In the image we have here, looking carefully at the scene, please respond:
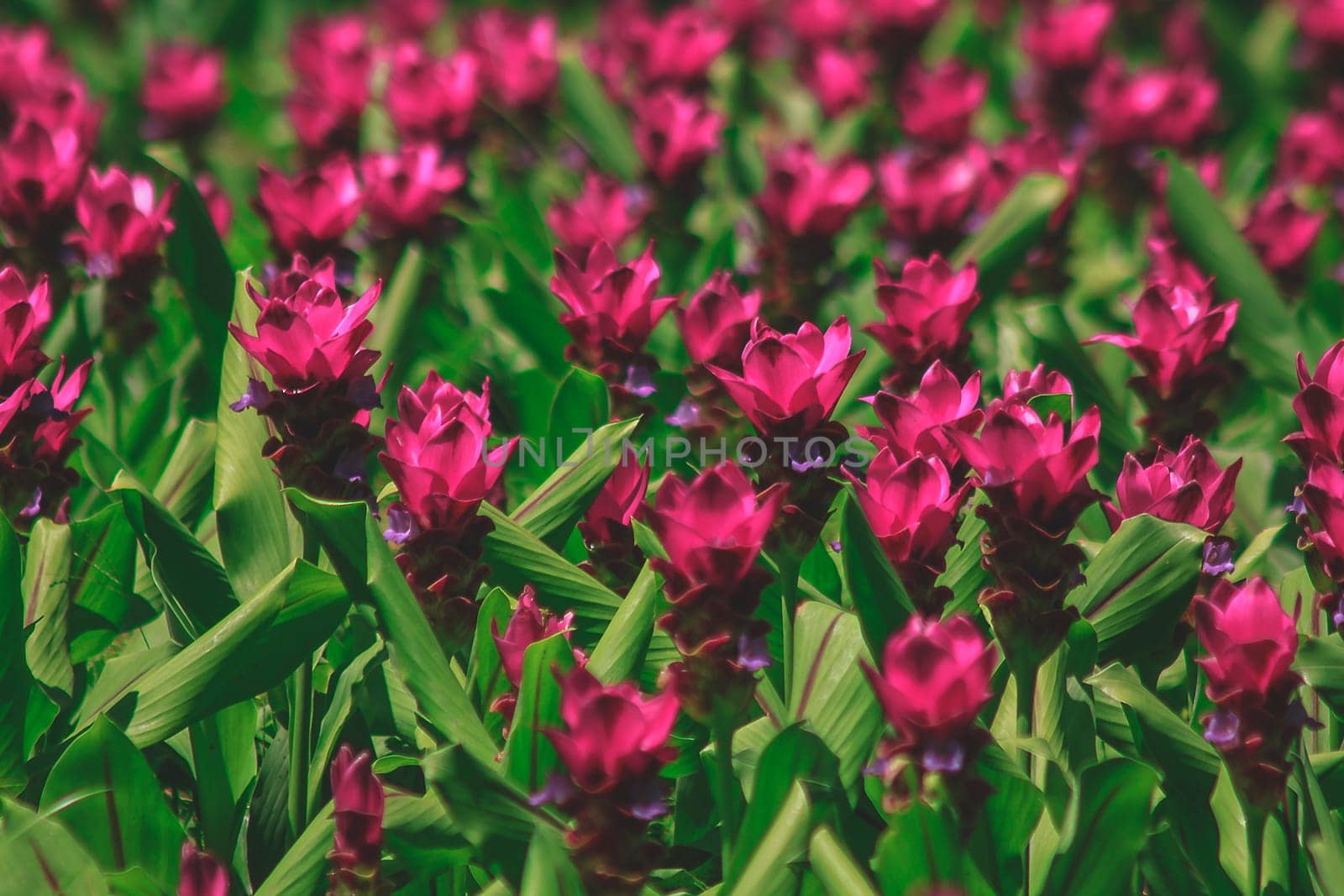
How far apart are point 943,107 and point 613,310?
1.72 metres

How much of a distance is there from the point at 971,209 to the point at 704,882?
1.66 metres

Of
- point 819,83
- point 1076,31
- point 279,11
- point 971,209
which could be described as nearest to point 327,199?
point 971,209

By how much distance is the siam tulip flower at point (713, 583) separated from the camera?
4.52 ft

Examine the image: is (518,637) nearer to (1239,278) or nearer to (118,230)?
(118,230)

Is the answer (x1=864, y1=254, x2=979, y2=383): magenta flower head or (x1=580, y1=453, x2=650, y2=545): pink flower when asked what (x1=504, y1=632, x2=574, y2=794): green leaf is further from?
(x1=864, y1=254, x2=979, y2=383): magenta flower head

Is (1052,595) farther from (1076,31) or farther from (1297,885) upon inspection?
(1076,31)

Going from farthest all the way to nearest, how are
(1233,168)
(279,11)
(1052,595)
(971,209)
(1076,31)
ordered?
1. (279,11)
2. (1233,168)
3. (1076,31)
4. (971,209)
5. (1052,595)

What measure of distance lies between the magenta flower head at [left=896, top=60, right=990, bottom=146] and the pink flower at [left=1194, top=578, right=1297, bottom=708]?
87.5 inches

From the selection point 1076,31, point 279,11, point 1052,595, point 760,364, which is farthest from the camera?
point 279,11

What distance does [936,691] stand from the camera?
1271 millimetres

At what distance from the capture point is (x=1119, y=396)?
257 cm

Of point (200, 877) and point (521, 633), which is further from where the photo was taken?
point (521, 633)

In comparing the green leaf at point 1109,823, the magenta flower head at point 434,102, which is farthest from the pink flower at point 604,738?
the magenta flower head at point 434,102

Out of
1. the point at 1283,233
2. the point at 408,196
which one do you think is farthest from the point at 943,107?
the point at 408,196
